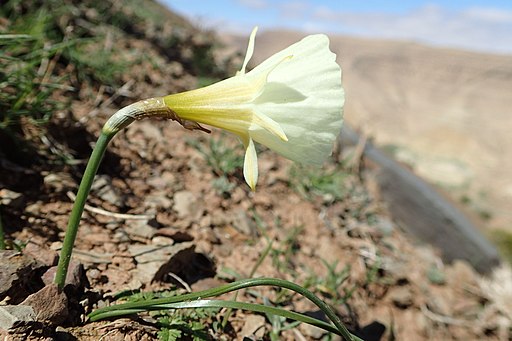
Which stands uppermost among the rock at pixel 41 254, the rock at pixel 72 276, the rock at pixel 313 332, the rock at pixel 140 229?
the rock at pixel 41 254

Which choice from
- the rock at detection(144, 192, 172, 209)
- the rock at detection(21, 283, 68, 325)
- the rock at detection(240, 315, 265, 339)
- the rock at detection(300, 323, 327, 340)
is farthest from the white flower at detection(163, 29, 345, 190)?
the rock at detection(144, 192, 172, 209)

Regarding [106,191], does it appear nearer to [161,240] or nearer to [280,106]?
[161,240]

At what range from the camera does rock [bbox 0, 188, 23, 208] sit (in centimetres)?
167

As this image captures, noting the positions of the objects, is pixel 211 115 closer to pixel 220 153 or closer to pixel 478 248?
pixel 220 153

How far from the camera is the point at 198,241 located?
6.57 feet

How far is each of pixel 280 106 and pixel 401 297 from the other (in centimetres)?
191

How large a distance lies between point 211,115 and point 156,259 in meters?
0.73

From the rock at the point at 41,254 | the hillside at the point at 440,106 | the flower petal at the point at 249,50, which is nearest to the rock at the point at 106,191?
the rock at the point at 41,254

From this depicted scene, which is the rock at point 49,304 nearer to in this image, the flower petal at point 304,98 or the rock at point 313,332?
the flower petal at point 304,98

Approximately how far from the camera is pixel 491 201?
80.4 ft

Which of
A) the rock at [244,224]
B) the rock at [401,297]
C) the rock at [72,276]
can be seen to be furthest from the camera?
the rock at [401,297]

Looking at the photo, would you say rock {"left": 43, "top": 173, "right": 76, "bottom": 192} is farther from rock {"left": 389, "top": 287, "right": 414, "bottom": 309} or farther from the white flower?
rock {"left": 389, "top": 287, "right": 414, "bottom": 309}

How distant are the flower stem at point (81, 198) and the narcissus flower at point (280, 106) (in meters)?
0.04

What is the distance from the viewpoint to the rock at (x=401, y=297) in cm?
261
